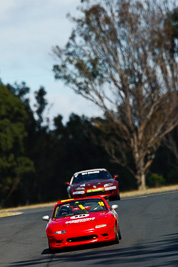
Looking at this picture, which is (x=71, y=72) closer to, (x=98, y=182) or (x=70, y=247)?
(x=98, y=182)

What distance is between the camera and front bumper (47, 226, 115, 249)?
13.1 metres

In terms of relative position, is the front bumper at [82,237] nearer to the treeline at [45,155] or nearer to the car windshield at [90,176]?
the car windshield at [90,176]

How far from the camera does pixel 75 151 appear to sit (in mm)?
79000

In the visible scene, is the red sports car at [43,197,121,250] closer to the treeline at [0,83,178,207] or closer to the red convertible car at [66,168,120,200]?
the red convertible car at [66,168,120,200]

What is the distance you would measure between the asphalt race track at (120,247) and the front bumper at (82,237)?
18 centimetres

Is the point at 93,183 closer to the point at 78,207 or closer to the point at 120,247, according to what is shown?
the point at 78,207

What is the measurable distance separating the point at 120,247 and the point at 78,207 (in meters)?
1.79

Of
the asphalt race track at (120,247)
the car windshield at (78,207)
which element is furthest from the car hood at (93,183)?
the car windshield at (78,207)

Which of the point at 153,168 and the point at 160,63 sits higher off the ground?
the point at 160,63

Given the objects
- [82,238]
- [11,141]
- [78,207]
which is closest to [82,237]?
[82,238]

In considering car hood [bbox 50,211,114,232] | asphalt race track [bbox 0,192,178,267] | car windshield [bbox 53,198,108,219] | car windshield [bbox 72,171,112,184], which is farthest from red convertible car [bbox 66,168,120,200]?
car hood [bbox 50,211,114,232]

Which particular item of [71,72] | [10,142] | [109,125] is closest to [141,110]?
[109,125]

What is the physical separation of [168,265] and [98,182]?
16.6 metres

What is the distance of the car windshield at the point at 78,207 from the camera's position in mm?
14016
